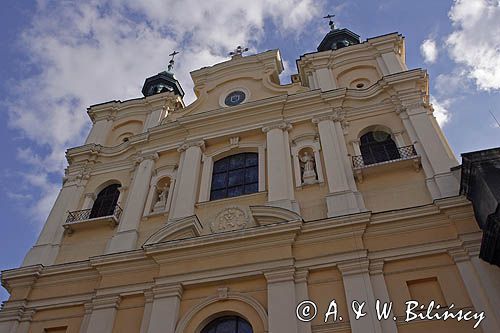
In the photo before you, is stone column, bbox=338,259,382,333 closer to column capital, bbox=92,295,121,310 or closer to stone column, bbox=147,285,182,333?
stone column, bbox=147,285,182,333

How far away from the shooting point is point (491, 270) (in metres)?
9.11

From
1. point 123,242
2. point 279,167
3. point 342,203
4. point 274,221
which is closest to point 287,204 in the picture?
point 274,221

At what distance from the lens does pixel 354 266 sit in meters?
10.0

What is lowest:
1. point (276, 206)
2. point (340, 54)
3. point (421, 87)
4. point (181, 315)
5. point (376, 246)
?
point (181, 315)

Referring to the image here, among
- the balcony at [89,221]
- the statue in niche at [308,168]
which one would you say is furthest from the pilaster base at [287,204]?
the balcony at [89,221]

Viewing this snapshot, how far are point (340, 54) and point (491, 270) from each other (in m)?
10.8

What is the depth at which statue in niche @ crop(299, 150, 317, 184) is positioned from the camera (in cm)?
1280

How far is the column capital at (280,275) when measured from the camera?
1014 centimetres

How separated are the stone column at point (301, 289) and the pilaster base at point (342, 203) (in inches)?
71.9

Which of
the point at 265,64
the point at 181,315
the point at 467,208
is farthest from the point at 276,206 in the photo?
the point at 265,64

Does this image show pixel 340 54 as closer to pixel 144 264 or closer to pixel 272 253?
pixel 272 253

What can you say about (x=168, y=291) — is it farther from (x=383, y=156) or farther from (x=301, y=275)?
(x=383, y=156)

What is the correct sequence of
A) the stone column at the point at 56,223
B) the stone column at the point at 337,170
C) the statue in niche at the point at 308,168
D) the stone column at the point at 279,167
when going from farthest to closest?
the stone column at the point at 56,223
the statue in niche at the point at 308,168
the stone column at the point at 279,167
the stone column at the point at 337,170

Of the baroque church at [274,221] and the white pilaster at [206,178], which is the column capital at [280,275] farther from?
the white pilaster at [206,178]
